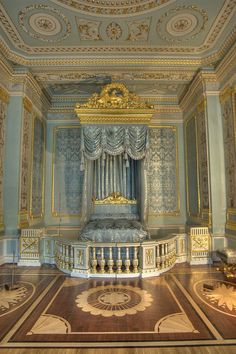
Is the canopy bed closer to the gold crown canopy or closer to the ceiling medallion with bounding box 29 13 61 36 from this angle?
the gold crown canopy

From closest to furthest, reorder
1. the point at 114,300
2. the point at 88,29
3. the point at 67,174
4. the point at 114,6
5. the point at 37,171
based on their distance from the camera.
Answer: the point at 114,300
the point at 114,6
the point at 88,29
the point at 37,171
the point at 67,174

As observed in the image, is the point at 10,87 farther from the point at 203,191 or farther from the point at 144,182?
the point at 203,191

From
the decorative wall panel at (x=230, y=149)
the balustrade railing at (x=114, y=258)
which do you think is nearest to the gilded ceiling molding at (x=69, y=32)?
the decorative wall panel at (x=230, y=149)

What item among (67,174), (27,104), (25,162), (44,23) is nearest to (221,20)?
(44,23)

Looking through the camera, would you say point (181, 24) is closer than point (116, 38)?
Yes

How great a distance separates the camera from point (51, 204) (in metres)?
6.92

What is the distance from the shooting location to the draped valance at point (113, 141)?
580cm

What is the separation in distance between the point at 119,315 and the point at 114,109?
421 centimetres

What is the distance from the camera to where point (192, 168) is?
6473 mm

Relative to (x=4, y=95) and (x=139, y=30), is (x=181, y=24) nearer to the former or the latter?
(x=139, y=30)

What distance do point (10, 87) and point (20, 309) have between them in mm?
4384

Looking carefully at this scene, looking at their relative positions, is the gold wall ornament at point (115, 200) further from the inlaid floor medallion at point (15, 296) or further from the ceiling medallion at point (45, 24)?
the ceiling medallion at point (45, 24)

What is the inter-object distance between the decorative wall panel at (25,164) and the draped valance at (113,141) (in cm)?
123

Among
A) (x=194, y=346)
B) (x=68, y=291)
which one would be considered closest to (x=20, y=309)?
(x=68, y=291)
